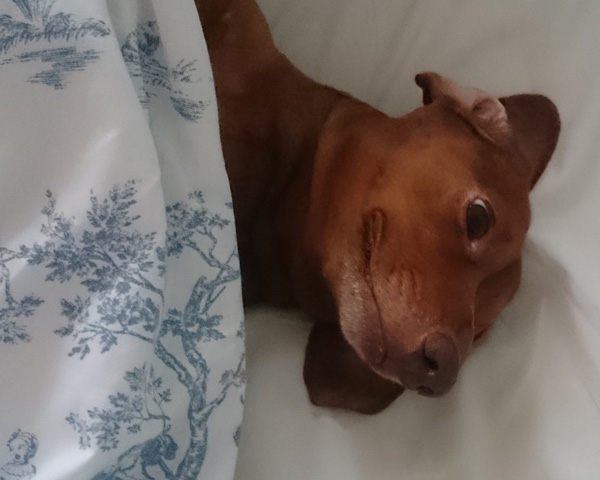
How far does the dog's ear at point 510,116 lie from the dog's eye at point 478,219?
5.7 inches

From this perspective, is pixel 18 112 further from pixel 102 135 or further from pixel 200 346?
pixel 200 346

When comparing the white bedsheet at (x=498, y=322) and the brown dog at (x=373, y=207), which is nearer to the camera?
the brown dog at (x=373, y=207)

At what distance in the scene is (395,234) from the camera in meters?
1.06

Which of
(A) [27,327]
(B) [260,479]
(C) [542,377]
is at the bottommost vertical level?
(B) [260,479]

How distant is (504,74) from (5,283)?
985mm

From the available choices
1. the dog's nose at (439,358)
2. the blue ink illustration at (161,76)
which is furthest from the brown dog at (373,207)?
the blue ink illustration at (161,76)

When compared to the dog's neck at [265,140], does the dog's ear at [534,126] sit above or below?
above

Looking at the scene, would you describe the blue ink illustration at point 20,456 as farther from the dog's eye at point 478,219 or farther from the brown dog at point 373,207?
the dog's eye at point 478,219

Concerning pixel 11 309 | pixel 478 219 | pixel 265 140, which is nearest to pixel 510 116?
pixel 478 219

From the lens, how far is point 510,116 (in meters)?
1.24

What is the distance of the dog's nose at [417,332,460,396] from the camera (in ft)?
3.27

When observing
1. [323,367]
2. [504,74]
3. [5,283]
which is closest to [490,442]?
[323,367]

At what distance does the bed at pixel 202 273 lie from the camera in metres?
0.84

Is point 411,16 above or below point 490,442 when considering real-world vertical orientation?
above
